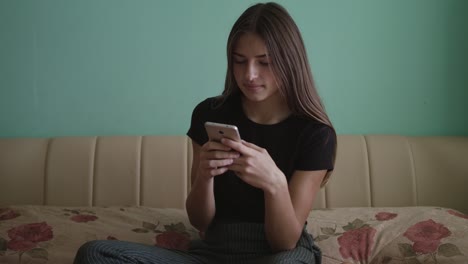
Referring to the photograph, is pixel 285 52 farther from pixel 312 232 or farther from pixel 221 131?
pixel 312 232

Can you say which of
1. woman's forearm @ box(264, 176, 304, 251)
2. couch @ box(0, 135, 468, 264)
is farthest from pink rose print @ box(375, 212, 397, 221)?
woman's forearm @ box(264, 176, 304, 251)

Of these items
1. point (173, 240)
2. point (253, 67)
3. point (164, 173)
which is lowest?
point (173, 240)

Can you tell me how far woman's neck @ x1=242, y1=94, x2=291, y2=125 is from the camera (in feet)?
3.86

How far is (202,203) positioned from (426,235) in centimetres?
65

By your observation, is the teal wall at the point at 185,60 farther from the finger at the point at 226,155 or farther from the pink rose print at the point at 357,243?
the finger at the point at 226,155

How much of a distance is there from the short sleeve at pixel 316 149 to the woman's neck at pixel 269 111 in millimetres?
90

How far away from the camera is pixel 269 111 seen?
1.19 m

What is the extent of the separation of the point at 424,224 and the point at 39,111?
1.46 m

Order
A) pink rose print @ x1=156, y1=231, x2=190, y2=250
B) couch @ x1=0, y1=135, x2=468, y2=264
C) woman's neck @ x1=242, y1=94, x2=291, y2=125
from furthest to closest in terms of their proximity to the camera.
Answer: couch @ x1=0, y1=135, x2=468, y2=264 < pink rose print @ x1=156, y1=231, x2=190, y2=250 < woman's neck @ x1=242, y1=94, x2=291, y2=125

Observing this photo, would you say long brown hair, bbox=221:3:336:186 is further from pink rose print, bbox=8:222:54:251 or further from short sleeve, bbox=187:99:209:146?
pink rose print, bbox=8:222:54:251

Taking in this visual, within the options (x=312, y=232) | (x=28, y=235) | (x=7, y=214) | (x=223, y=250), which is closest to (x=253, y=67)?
(x=223, y=250)

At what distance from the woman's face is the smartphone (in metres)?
0.18

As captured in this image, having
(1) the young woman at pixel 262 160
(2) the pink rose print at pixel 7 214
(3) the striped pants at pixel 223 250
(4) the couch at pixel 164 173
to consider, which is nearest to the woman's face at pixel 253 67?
(1) the young woman at pixel 262 160

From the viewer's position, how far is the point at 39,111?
5.91ft
